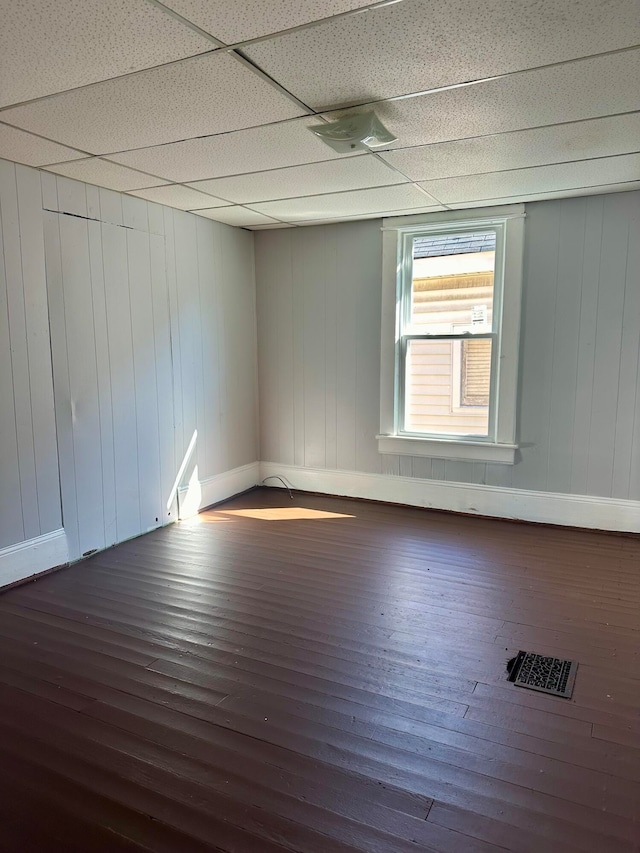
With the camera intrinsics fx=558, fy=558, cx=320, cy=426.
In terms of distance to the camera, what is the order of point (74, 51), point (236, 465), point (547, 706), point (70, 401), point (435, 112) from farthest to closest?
point (236, 465), point (70, 401), point (435, 112), point (547, 706), point (74, 51)

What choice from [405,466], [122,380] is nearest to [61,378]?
[122,380]

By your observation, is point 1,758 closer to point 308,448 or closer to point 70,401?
point 70,401

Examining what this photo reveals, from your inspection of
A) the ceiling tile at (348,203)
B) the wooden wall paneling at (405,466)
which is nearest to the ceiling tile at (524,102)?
the ceiling tile at (348,203)

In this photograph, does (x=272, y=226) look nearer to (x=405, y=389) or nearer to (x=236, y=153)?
(x=405, y=389)

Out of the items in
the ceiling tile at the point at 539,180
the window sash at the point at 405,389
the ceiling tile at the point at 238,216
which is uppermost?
the ceiling tile at the point at 238,216

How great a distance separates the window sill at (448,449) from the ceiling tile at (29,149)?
3109 mm

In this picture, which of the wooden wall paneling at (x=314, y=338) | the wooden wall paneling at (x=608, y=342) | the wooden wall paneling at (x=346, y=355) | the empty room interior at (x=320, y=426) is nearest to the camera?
the empty room interior at (x=320, y=426)

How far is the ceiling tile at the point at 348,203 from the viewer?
12.6 ft

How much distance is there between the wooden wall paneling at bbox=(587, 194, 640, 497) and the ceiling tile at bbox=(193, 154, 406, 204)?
1603 mm

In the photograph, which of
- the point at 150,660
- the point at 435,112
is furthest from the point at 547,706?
the point at 435,112

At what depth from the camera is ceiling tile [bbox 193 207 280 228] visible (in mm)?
4402

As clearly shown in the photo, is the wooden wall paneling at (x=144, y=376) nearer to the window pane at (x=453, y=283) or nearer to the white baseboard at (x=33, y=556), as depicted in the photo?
the white baseboard at (x=33, y=556)

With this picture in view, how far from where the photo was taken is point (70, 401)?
11.7 feet

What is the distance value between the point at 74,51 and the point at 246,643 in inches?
98.0
